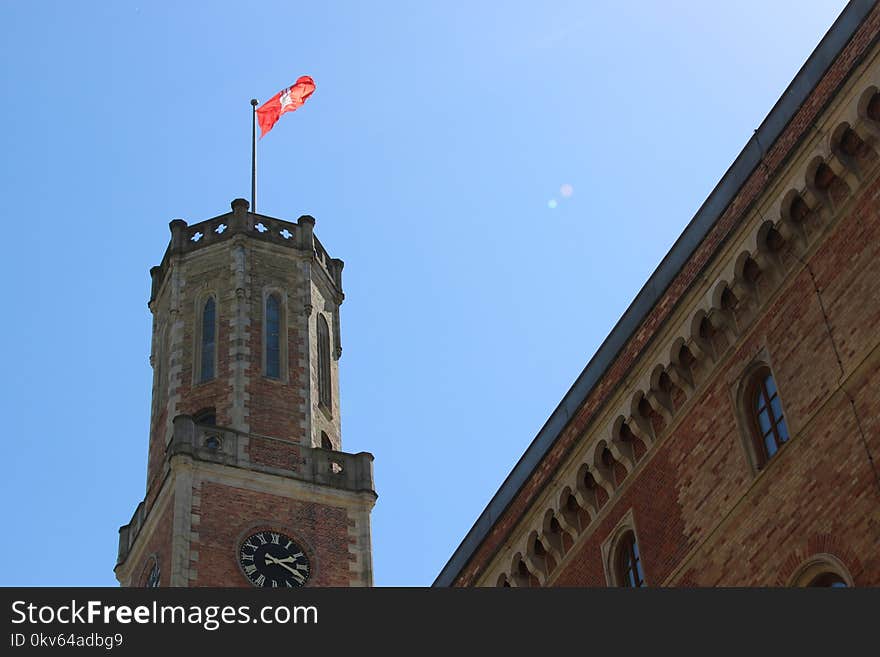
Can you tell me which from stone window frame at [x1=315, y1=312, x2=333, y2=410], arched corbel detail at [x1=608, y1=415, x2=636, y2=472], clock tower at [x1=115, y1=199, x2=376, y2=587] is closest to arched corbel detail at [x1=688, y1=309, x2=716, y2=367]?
arched corbel detail at [x1=608, y1=415, x2=636, y2=472]

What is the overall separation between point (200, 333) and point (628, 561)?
29879mm

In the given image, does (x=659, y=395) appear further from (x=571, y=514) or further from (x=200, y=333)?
(x=200, y=333)

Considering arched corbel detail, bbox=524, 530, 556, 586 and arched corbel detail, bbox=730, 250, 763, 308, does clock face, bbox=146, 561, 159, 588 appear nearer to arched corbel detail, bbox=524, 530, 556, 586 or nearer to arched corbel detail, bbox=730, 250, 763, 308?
arched corbel detail, bbox=524, 530, 556, 586

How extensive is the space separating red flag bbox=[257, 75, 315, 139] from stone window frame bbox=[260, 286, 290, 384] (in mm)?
9308

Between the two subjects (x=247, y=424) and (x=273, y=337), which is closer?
(x=247, y=424)

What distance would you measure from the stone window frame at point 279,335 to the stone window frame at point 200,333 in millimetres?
1288

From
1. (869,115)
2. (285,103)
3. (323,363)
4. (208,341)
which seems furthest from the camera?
(285,103)

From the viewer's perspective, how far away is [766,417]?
920 inches

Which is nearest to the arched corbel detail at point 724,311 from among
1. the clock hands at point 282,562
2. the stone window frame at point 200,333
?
the clock hands at point 282,562

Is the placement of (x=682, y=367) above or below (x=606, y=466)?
above

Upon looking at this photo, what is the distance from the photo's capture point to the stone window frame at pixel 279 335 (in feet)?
173

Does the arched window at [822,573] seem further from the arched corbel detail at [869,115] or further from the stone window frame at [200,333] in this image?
the stone window frame at [200,333]

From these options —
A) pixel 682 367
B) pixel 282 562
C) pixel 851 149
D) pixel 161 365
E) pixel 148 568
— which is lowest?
pixel 682 367

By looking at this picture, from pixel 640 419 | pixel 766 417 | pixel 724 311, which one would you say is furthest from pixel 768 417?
pixel 640 419
